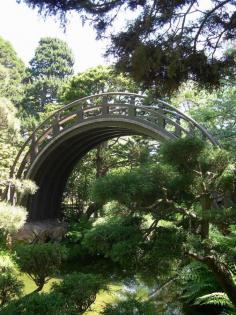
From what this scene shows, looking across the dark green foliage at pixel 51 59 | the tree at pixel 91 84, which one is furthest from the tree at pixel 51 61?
the tree at pixel 91 84

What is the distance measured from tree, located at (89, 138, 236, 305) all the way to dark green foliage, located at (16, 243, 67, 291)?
0.83 m

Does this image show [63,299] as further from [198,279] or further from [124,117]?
[124,117]

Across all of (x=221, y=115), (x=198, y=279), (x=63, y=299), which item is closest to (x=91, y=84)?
(x=221, y=115)

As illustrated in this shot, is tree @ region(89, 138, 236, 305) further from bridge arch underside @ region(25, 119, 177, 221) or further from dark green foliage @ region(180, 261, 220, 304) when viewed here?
bridge arch underside @ region(25, 119, 177, 221)

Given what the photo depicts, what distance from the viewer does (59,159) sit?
46.7ft

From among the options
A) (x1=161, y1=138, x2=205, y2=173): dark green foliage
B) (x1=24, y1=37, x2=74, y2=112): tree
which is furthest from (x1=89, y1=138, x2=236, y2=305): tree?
(x1=24, y1=37, x2=74, y2=112): tree

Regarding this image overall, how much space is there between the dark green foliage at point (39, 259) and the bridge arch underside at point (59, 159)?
20.3ft

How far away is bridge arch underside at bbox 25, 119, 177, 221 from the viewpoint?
12.6m

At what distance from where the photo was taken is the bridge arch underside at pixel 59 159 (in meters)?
12.6

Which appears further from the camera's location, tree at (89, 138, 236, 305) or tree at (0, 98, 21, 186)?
tree at (0, 98, 21, 186)

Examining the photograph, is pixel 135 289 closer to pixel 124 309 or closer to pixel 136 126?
pixel 136 126

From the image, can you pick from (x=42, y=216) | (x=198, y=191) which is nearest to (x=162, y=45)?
(x=198, y=191)

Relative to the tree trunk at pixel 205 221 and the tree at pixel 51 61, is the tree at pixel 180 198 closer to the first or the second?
the tree trunk at pixel 205 221

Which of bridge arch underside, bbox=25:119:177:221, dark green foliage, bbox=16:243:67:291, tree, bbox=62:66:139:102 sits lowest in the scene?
dark green foliage, bbox=16:243:67:291
